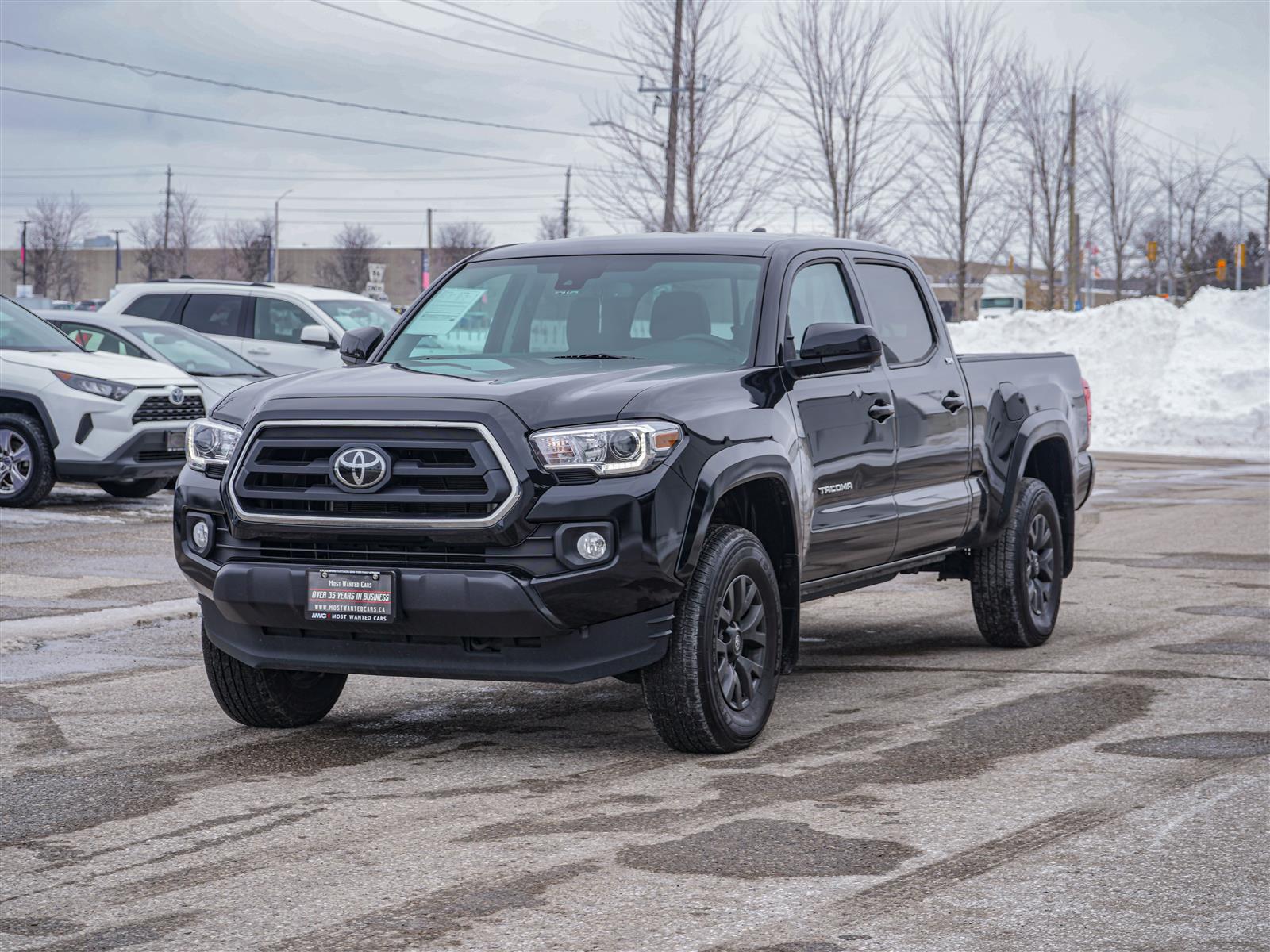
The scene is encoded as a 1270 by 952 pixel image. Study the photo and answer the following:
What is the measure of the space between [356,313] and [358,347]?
13.6 m

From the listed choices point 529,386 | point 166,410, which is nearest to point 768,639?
point 529,386

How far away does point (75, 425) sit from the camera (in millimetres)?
14805

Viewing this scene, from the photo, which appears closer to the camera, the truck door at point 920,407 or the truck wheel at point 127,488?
the truck door at point 920,407

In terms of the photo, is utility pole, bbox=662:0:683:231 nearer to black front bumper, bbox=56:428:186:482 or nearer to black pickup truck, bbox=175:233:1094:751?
black front bumper, bbox=56:428:186:482

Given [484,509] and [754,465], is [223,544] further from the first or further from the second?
[754,465]

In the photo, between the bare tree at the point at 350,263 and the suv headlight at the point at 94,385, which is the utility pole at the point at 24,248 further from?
the suv headlight at the point at 94,385

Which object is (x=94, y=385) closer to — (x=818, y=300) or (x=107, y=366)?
(x=107, y=366)

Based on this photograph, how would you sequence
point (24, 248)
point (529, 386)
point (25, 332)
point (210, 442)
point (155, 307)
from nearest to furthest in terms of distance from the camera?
point (529, 386) → point (210, 442) → point (25, 332) → point (155, 307) → point (24, 248)

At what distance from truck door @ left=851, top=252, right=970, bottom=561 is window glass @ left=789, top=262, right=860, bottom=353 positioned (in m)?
0.15

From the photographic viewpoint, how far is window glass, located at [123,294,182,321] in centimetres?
2028

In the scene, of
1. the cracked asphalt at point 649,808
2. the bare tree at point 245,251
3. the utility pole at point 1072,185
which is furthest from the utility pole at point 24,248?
the cracked asphalt at point 649,808

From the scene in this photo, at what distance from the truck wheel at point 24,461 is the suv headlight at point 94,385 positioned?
45cm

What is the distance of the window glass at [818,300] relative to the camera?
7.11 meters

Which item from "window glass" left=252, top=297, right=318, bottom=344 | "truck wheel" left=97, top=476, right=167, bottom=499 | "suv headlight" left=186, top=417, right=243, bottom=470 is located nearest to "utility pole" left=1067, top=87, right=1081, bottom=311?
"window glass" left=252, top=297, right=318, bottom=344
